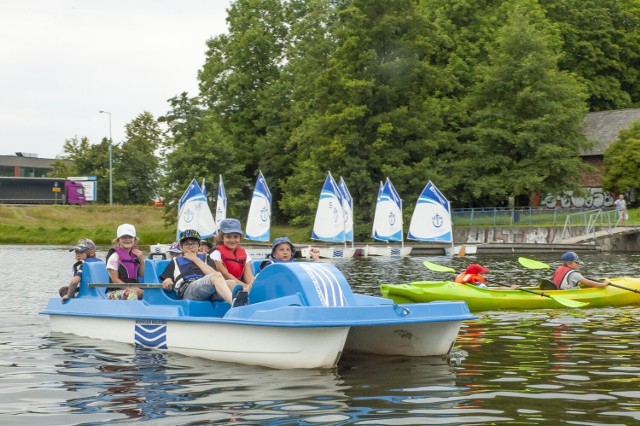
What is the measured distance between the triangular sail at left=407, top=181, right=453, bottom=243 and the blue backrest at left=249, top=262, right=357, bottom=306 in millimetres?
35928

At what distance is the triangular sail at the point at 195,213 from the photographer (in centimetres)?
4831

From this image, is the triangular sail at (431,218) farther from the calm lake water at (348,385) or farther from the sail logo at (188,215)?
the calm lake water at (348,385)

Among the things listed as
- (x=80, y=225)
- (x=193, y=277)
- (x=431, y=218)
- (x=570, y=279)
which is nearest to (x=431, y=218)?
(x=431, y=218)

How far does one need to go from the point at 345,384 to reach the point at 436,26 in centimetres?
5328

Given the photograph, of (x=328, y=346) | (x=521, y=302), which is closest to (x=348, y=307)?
(x=328, y=346)

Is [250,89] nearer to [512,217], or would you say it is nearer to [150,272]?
[512,217]

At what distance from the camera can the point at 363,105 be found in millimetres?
60531

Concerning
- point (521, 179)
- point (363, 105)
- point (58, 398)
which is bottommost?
point (58, 398)

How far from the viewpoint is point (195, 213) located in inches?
1912

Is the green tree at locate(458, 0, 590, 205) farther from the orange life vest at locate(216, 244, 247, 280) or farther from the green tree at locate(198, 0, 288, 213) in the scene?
the orange life vest at locate(216, 244, 247, 280)

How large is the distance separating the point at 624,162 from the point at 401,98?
43.3 feet

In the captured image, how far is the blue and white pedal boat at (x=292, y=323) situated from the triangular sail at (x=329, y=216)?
37002mm

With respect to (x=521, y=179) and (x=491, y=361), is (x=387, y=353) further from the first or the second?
(x=521, y=179)

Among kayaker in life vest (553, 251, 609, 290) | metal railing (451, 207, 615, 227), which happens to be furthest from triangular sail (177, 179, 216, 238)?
kayaker in life vest (553, 251, 609, 290)
